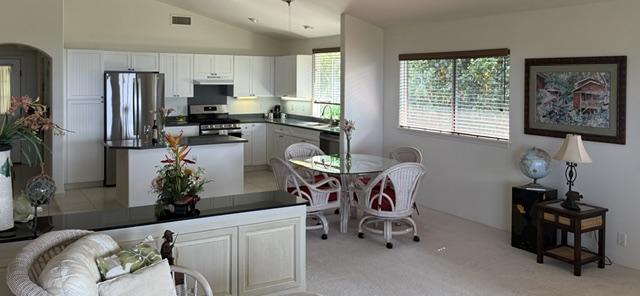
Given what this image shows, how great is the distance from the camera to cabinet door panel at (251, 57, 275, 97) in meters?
10.3

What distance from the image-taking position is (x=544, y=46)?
5590mm

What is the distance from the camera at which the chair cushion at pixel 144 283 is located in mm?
2391

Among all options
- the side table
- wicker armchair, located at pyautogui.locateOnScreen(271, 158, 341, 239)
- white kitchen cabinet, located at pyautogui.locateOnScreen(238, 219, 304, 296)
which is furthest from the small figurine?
the side table

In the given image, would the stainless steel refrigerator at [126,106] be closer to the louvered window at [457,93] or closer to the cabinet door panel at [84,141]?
the cabinet door panel at [84,141]

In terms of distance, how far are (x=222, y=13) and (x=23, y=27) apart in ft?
10.3

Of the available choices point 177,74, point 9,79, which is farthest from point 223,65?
point 9,79

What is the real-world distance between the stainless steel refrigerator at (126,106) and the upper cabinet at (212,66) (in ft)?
3.21

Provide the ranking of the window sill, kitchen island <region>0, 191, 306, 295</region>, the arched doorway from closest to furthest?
kitchen island <region>0, 191, 306, 295</region>
the window sill
the arched doorway

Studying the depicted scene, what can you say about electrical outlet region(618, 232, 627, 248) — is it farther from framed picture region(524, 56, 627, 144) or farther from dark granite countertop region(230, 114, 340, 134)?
dark granite countertop region(230, 114, 340, 134)

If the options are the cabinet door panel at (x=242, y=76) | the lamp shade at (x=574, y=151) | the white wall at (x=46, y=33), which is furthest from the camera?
the cabinet door panel at (x=242, y=76)

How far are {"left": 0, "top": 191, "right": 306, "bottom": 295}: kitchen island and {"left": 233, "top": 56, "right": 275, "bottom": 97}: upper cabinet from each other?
6.43 meters

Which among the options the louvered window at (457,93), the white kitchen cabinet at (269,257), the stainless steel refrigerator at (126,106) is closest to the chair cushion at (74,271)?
the white kitchen cabinet at (269,257)

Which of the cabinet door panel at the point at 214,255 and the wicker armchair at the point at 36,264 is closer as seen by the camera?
the wicker armchair at the point at 36,264

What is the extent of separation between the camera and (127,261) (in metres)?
2.56
